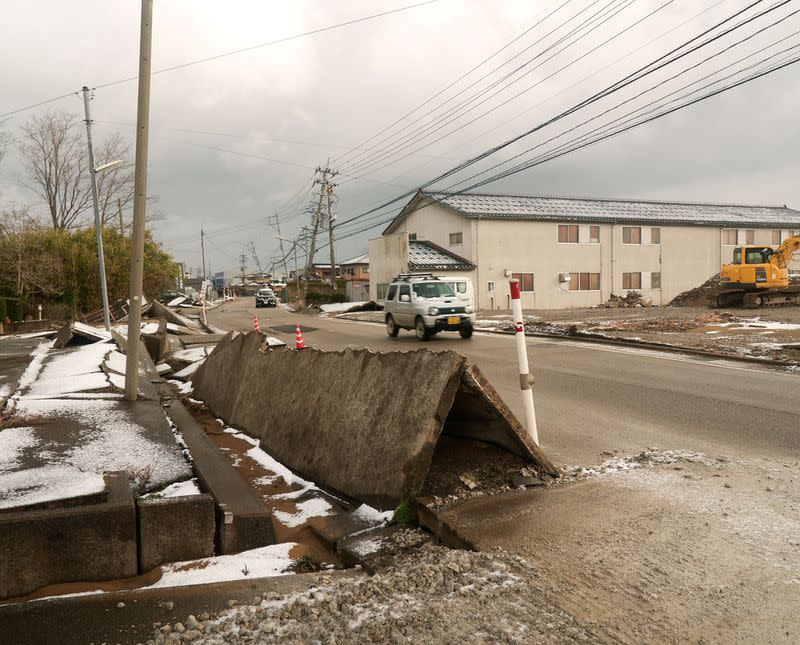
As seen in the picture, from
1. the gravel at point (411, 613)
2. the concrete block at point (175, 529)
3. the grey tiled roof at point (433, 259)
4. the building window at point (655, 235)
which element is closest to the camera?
the gravel at point (411, 613)

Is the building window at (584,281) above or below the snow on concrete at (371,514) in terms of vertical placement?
above

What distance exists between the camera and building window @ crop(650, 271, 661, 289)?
4344cm

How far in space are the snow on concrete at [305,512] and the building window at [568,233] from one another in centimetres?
3760

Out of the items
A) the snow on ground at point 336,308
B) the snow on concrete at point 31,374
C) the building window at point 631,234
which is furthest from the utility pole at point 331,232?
the snow on concrete at point 31,374

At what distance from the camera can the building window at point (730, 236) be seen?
45719 millimetres

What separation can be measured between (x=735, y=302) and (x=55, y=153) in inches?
1927

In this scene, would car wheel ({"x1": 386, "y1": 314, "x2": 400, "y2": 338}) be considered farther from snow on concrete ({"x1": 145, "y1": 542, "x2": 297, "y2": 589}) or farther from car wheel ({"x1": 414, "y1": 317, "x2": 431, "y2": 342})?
snow on concrete ({"x1": 145, "y1": 542, "x2": 297, "y2": 589})

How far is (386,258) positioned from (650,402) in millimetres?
33471

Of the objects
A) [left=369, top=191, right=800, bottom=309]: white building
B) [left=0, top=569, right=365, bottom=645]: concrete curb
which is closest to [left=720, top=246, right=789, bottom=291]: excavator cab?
[left=369, top=191, right=800, bottom=309]: white building

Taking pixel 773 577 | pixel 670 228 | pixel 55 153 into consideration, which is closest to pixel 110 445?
pixel 773 577

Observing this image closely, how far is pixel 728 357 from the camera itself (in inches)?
476

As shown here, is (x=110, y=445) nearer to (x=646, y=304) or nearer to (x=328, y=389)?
(x=328, y=389)

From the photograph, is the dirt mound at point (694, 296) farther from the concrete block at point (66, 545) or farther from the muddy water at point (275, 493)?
the concrete block at point (66, 545)

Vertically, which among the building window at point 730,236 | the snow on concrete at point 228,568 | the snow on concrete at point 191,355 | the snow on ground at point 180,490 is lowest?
the snow on concrete at point 228,568
